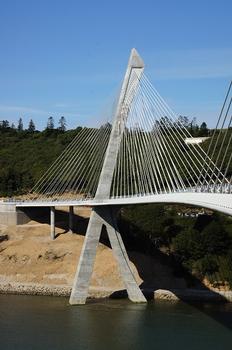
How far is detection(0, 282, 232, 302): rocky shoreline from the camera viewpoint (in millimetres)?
35219

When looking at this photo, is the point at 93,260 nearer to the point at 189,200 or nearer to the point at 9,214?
the point at 9,214

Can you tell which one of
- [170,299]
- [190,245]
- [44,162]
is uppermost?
[44,162]

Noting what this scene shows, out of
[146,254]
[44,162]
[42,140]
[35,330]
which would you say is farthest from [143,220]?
[42,140]

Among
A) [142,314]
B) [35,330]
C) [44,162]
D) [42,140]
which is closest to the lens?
[35,330]

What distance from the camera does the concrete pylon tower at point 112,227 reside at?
33875 millimetres

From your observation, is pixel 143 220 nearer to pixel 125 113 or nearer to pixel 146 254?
pixel 146 254

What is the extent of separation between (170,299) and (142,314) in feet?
Answer: 14.9

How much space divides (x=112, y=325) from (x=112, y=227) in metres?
7.27

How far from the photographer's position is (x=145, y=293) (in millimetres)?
35438

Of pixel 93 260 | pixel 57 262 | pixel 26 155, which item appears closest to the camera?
pixel 93 260

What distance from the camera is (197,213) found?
47.3 meters

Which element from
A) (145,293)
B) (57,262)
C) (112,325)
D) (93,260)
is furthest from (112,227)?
(112,325)

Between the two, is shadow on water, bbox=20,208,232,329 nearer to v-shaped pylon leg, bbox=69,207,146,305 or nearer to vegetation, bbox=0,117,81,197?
Result: v-shaped pylon leg, bbox=69,207,146,305

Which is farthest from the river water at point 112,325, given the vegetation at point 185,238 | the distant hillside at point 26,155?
the distant hillside at point 26,155
